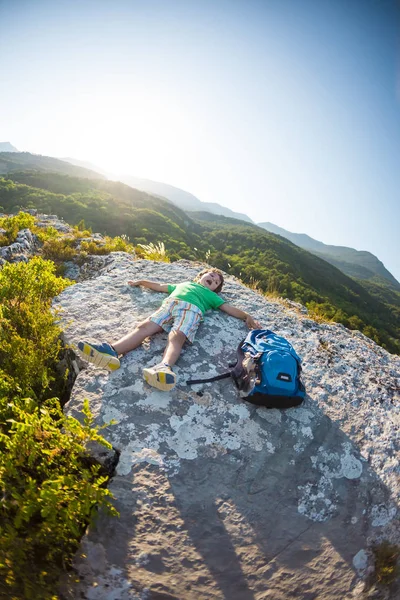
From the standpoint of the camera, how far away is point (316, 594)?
210 cm

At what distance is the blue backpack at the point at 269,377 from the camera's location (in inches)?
122

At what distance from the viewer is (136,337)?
367 cm

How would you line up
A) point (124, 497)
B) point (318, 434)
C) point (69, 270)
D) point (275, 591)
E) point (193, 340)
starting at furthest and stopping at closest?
point (69, 270)
point (193, 340)
point (318, 434)
point (124, 497)
point (275, 591)

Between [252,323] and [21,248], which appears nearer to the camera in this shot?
[252,323]

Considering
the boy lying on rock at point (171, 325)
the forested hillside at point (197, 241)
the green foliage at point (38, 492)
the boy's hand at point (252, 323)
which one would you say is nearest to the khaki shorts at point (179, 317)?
Answer: the boy lying on rock at point (171, 325)

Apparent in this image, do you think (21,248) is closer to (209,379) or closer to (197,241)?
(209,379)

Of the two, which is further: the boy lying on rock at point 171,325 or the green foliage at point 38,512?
the boy lying on rock at point 171,325

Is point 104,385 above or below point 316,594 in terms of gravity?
above

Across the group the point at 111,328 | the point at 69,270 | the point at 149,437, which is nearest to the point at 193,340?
the point at 111,328

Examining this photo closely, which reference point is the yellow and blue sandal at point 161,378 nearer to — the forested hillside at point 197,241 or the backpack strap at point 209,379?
the backpack strap at point 209,379

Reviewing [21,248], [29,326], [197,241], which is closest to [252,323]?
[29,326]

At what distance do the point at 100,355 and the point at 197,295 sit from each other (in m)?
1.85

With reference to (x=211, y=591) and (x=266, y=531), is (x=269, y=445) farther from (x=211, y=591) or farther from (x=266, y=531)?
(x=211, y=591)

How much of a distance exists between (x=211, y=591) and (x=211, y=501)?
552mm
